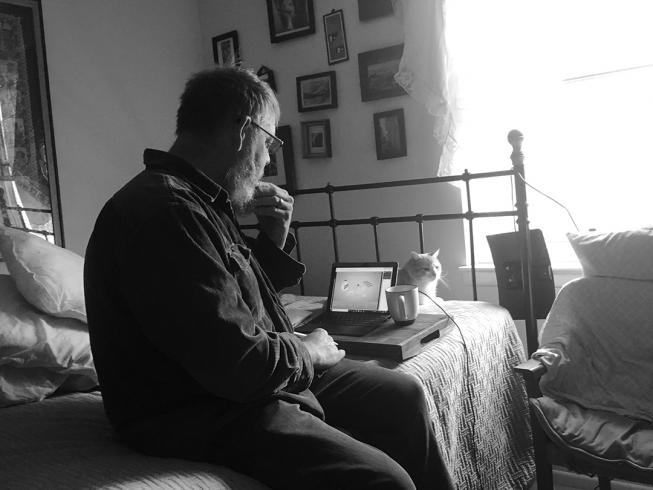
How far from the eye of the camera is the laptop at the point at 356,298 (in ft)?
5.24

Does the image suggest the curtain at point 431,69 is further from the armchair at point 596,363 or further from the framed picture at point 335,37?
the armchair at point 596,363

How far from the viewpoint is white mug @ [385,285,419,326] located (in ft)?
4.87

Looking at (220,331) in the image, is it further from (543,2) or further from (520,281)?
(543,2)

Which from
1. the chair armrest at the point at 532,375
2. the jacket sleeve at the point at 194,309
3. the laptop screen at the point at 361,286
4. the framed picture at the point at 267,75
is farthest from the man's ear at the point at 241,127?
the framed picture at the point at 267,75

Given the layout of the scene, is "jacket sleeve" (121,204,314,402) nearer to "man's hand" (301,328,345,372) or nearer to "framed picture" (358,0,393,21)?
"man's hand" (301,328,345,372)

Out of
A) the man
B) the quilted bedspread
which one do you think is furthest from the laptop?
the man

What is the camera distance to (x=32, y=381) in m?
1.30

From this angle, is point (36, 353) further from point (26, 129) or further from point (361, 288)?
point (26, 129)

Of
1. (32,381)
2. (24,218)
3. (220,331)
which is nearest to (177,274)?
(220,331)

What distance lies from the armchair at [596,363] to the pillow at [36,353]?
3.71 feet

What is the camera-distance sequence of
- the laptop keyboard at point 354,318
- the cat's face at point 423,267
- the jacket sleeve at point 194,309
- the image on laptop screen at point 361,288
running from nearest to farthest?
the jacket sleeve at point 194,309 < the laptop keyboard at point 354,318 < the image on laptop screen at point 361,288 < the cat's face at point 423,267

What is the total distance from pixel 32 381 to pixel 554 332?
55.4 inches

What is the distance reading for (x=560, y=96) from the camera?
7.00 feet

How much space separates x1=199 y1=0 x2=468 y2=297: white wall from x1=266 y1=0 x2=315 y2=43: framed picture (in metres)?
0.03
